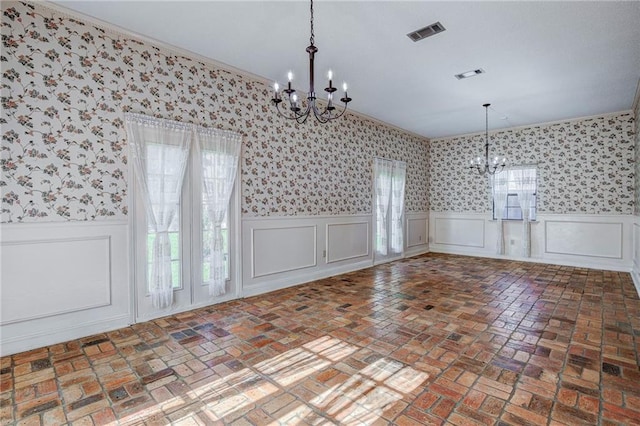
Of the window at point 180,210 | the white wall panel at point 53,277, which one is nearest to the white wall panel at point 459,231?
the window at point 180,210

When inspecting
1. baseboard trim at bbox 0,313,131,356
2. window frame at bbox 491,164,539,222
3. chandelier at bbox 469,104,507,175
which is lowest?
baseboard trim at bbox 0,313,131,356

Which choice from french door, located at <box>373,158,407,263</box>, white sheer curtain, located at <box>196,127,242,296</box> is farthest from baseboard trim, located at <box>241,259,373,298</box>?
french door, located at <box>373,158,407,263</box>

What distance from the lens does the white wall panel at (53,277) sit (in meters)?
2.68

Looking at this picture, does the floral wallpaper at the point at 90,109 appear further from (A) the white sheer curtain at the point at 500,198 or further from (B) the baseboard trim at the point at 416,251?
(A) the white sheer curtain at the point at 500,198

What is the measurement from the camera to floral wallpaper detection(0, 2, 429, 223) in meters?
2.70

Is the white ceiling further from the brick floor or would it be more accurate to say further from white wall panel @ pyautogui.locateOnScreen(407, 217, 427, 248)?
white wall panel @ pyautogui.locateOnScreen(407, 217, 427, 248)

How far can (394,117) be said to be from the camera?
628 centimetres

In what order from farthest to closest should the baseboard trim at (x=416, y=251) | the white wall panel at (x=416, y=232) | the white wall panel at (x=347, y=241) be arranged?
1. the white wall panel at (x=416, y=232)
2. the baseboard trim at (x=416, y=251)
3. the white wall panel at (x=347, y=241)

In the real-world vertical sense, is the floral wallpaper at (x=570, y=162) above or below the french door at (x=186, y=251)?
above

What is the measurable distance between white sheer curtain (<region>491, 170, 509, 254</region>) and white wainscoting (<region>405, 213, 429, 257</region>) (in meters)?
1.63

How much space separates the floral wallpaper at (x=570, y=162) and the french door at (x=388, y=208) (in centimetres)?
185

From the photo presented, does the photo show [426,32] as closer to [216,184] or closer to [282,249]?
[216,184]

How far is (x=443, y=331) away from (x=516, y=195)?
5278 millimetres

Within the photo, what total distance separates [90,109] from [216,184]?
1.41 m
